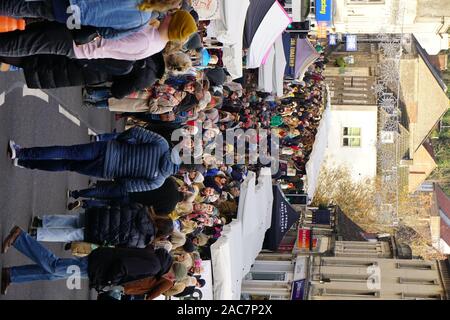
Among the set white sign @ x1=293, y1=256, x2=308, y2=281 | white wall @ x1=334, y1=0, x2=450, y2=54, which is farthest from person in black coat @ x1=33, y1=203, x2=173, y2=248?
white wall @ x1=334, y1=0, x2=450, y2=54

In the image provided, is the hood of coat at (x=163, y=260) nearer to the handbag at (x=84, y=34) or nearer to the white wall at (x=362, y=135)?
the handbag at (x=84, y=34)

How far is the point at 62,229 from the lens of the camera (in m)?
8.61

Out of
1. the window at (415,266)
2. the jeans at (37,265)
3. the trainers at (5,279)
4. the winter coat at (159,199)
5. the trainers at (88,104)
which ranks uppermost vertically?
the trainers at (88,104)

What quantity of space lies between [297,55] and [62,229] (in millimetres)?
19041

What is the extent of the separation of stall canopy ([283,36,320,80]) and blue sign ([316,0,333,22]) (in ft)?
22.9

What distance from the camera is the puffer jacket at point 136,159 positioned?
8500 mm

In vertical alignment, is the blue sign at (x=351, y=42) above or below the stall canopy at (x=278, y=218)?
above

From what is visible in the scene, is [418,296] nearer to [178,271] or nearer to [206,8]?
[206,8]

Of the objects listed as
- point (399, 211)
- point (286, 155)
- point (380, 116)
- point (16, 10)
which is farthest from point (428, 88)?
point (16, 10)

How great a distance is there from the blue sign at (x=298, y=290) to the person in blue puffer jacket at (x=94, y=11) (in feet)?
72.4

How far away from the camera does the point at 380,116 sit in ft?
145

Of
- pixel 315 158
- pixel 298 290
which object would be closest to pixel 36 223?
pixel 315 158

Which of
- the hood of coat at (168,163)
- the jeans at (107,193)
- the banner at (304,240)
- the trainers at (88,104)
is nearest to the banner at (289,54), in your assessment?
the banner at (304,240)
